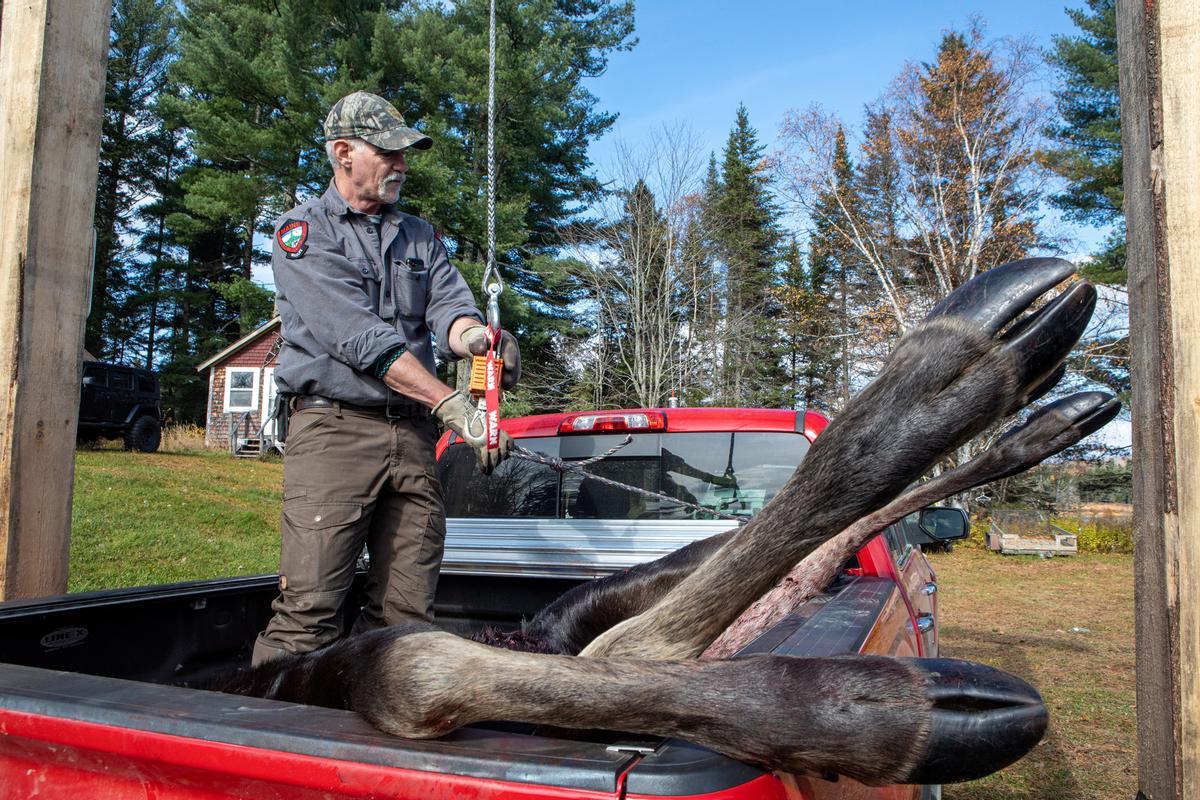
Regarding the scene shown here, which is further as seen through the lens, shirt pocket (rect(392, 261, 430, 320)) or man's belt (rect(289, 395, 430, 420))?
shirt pocket (rect(392, 261, 430, 320))

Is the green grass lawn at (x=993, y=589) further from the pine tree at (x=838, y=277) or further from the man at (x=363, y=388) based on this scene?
the pine tree at (x=838, y=277)

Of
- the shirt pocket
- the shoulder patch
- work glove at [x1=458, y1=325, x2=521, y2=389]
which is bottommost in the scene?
work glove at [x1=458, y1=325, x2=521, y2=389]

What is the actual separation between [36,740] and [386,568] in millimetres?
1381

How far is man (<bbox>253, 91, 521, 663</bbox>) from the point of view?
2.33 meters

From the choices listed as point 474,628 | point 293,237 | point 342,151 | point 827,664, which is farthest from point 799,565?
point 342,151

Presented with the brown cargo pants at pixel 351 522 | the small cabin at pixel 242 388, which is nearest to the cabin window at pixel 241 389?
the small cabin at pixel 242 388

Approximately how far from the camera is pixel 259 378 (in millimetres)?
31500

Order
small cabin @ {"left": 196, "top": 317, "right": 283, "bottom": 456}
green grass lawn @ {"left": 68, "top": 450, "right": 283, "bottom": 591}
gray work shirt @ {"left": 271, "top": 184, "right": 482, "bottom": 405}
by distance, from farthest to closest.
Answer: small cabin @ {"left": 196, "top": 317, "right": 283, "bottom": 456}, green grass lawn @ {"left": 68, "top": 450, "right": 283, "bottom": 591}, gray work shirt @ {"left": 271, "top": 184, "right": 482, "bottom": 405}

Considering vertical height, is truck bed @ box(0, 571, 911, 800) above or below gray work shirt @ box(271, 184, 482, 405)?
below

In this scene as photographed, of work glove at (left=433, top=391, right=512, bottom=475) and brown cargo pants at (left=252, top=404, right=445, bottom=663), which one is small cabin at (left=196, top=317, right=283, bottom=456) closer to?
brown cargo pants at (left=252, top=404, right=445, bottom=663)

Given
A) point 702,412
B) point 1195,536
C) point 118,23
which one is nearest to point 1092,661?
point 702,412

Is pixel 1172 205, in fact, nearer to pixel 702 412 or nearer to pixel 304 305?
pixel 702 412

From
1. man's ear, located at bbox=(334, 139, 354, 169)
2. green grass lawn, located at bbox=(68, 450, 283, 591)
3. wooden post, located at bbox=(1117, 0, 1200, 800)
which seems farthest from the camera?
green grass lawn, located at bbox=(68, 450, 283, 591)

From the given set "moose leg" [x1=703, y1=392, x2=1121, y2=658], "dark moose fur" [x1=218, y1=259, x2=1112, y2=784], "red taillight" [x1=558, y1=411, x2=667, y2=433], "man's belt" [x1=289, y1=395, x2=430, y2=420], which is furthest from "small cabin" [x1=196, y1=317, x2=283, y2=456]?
"dark moose fur" [x1=218, y1=259, x2=1112, y2=784]
